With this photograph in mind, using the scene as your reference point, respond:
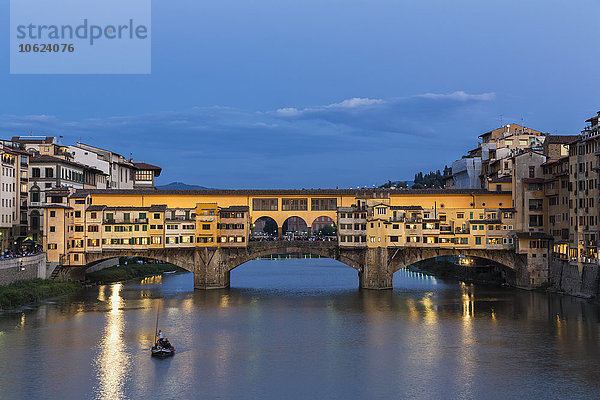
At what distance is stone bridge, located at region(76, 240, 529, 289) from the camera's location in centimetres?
8612

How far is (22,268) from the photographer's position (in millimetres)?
76000

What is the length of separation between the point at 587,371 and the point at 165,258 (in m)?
54.2

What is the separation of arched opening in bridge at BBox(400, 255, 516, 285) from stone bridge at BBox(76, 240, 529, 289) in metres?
5.44

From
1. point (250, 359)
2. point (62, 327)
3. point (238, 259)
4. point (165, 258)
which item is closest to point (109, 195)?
point (165, 258)

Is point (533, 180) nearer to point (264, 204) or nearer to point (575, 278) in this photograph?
point (575, 278)

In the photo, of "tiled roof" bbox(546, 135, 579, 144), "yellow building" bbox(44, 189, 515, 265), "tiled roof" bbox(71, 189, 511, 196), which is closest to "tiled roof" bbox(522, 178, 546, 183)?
"yellow building" bbox(44, 189, 515, 265)

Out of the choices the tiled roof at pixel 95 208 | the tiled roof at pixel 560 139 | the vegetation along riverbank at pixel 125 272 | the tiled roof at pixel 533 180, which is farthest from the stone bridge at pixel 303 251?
the tiled roof at pixel 560 139

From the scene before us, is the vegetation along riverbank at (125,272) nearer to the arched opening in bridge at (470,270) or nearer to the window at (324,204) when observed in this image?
the window at (324,204)

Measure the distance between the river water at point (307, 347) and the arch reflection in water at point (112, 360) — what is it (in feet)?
0.37

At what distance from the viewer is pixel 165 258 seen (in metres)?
87.4

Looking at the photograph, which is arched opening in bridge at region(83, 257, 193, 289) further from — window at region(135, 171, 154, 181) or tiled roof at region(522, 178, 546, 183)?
tiled roof at region(522, 178, 546, 183)

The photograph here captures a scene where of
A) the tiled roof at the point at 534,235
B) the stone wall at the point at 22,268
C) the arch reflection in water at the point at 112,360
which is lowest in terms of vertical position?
the arch reflection in water at the point at 112,360

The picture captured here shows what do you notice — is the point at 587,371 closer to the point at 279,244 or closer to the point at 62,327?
the point at 62,327

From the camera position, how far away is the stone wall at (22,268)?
233 ft
